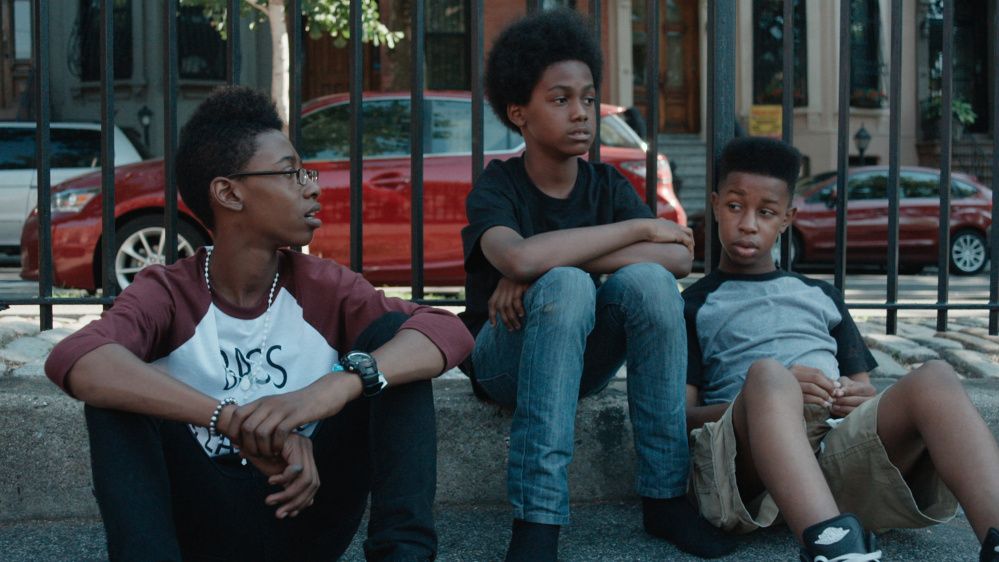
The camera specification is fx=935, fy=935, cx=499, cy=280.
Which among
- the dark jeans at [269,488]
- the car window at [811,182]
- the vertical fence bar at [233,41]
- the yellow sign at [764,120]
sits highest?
the yellow sign at [764,120]

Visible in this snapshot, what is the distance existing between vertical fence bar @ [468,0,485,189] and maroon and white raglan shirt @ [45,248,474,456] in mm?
772

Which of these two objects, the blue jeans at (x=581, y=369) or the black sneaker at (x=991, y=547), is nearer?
the black sneaker at (x=991, y=547)

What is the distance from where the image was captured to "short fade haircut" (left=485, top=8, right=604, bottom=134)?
2713mm

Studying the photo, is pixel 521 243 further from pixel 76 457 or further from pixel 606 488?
pixel 76 457

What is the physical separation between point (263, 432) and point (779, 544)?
1366 millimetres

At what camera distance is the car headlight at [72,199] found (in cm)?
676

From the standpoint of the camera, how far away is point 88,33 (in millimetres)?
17328

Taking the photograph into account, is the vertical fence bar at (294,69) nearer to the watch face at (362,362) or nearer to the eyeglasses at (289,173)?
the eyeglasses at (289,173)

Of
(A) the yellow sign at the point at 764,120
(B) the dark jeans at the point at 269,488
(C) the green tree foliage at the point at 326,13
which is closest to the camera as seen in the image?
(B) the dark jeans at the point at 269,488

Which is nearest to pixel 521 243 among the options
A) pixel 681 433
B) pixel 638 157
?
pixel 681 433

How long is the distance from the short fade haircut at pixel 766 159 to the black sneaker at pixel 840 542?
3.68 feet

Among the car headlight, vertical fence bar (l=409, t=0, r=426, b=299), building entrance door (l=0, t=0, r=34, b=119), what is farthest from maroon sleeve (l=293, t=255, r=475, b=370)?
building entrance door (l=0, t=0, r=34, b=119)

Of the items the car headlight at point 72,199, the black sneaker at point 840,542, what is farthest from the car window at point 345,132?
the black sneaker at point 840,542

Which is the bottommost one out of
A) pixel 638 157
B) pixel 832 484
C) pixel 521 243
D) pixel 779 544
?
pixel 779 544
